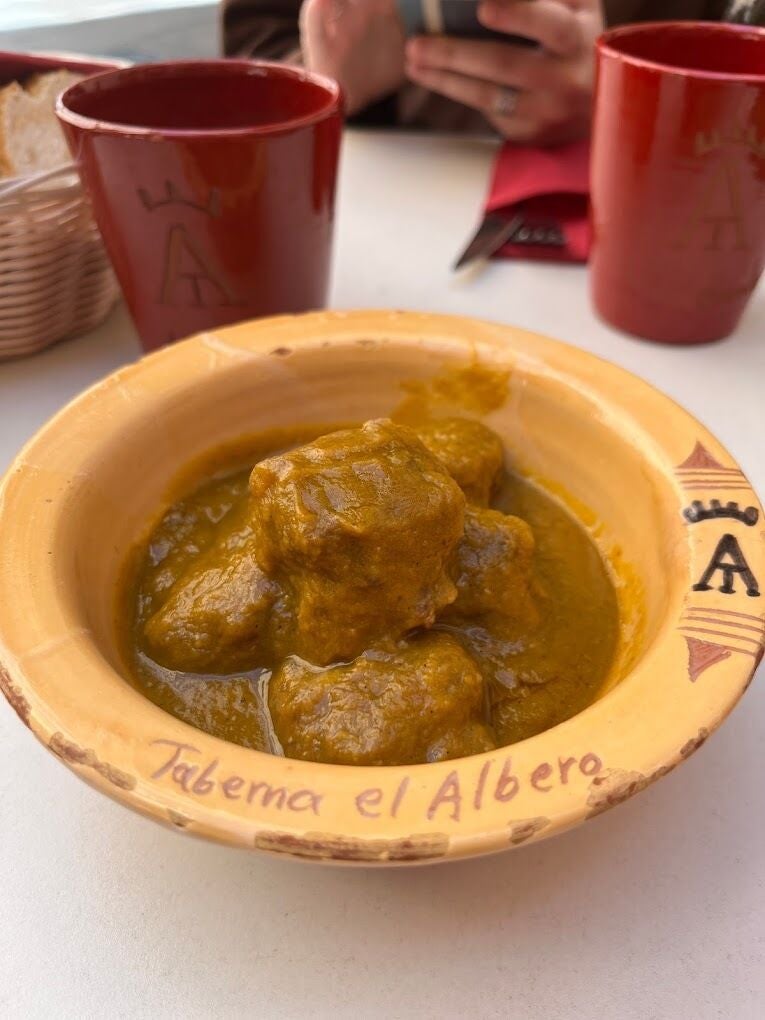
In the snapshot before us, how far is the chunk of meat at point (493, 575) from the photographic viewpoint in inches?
30.6

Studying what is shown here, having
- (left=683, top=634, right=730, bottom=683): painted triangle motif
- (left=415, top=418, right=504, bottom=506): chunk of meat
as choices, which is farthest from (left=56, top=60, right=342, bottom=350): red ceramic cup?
(left=683, top=634, right=730, bottom=683): painted triangle motif

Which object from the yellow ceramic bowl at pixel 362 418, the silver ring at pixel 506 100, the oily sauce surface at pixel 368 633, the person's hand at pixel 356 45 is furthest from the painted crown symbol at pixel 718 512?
the person's hand at pixel 356 45

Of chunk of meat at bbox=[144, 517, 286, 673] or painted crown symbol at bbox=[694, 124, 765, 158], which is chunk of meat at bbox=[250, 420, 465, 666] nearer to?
chunk of meat at bbox=[144, 517, 286, 673]

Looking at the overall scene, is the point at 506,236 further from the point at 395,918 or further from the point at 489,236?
the point at 395,918

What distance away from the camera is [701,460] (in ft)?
2.61

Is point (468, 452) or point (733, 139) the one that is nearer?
point (468, 452)

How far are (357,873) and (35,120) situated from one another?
1243 millimetres

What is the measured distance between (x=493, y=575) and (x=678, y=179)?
73 cm

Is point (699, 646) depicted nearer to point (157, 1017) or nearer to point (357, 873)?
point (357, 873)

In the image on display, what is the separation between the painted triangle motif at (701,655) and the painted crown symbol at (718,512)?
14 cm

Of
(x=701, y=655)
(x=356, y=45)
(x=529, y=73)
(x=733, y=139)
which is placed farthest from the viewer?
(x=356, y=45)

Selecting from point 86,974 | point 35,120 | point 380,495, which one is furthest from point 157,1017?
point 35,120

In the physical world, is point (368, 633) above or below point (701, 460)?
below

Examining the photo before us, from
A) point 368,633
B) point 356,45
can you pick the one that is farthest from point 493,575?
point 356,45
